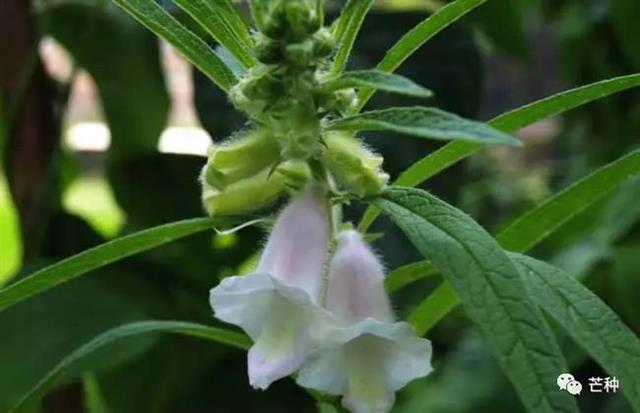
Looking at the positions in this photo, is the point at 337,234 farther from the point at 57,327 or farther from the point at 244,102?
the point at 57,327

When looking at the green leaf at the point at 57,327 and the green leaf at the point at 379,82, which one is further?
the green leaf at the point at 57,327

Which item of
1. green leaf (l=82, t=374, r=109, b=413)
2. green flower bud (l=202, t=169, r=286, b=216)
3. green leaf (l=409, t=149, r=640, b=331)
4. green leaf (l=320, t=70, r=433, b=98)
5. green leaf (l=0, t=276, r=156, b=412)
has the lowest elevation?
green leaf (l=82, t=374, r=109, b=413)

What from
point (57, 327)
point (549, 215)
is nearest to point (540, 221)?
point (549, 215)

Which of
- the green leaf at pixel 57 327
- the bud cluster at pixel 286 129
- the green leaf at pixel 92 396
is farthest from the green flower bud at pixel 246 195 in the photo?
the green leaf at pixel 92 396

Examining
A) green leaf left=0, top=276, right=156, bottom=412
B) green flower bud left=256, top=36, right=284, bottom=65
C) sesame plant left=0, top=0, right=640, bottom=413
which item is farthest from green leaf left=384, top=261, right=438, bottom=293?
green leaf left=0, top=276, right=156, bottom=412

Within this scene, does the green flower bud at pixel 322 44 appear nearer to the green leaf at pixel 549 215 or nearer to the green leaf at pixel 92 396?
the green leaf at pixel 549 215

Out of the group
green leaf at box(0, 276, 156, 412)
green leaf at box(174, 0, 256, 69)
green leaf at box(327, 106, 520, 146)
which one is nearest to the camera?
green leaf at box(327, 106, 520, 146)

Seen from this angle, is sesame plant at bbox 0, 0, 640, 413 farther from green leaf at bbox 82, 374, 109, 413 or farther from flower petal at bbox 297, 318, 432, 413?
green leaf at bbox 82, 374, 109, 413

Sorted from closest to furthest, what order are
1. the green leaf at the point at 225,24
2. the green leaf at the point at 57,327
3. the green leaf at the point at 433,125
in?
1. the green leaf at the point at 433,125
2. the green leaf at the point at 225,24
3. the green leaf at the point at 57,327
